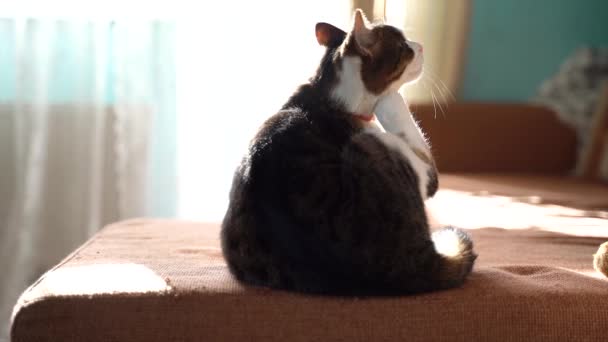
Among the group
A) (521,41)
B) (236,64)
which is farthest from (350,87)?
(521,41)

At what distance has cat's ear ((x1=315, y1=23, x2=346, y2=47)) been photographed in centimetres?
154

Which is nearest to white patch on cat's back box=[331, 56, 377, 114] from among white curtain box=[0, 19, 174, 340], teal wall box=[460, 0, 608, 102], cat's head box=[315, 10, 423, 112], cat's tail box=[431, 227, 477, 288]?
cat's head box=[315, 10, 423, 112]

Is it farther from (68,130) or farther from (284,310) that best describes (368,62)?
(68,130)

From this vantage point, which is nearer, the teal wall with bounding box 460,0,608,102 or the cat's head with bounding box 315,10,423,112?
the cat's head with bounding box 315,10,423,112

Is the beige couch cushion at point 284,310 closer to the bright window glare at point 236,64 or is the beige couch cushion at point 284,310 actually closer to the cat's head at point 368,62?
the cat's head at point 368,62

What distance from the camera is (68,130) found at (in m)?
2.90

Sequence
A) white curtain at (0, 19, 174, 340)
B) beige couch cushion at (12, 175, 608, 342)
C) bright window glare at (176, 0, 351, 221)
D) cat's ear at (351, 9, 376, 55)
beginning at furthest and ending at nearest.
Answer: bright window glare at (176, 0, 351, 221)
white curtain at (0, 19, 174, 340)
cat's ear at (351, 9, 376, 55)
beige couch cushion at (12, 175, 608, 342)

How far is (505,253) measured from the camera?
1.68 m

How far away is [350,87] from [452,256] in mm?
364

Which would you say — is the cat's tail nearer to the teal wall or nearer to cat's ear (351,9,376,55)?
cat's ear (351,9,376,55)

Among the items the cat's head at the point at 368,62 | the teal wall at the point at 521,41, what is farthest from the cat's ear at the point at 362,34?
the teal wall at the point at 521,41

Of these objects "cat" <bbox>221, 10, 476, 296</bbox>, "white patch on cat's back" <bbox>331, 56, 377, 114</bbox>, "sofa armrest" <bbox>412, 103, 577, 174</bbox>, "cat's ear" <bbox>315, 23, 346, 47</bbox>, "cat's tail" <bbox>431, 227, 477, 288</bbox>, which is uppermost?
"cat's ear" <bbox>315, 23, 346, 47</bbox>

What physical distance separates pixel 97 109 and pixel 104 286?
1.68 metres

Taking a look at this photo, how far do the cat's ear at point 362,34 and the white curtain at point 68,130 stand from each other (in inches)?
61.7
